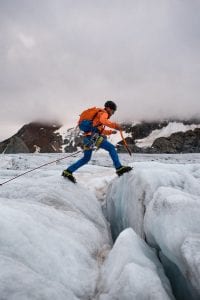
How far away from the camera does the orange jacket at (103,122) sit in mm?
9141

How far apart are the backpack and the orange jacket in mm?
95

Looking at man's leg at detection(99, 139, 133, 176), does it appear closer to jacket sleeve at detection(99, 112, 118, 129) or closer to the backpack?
the backpack

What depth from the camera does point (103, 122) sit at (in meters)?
9.15

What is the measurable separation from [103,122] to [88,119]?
680 mm

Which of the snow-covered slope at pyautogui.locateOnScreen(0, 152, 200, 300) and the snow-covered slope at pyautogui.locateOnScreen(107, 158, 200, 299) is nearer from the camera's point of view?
the snow-covered slope at pyautogui.locateOnScreen(0, 152, 200, 300)

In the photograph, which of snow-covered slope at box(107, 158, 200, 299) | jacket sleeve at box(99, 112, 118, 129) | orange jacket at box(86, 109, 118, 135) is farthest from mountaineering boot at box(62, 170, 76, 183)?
jacket sleeve at box(99, 112, 118, 129)

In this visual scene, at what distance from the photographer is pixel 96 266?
18.5ft

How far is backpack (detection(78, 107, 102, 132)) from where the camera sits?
9641 mm

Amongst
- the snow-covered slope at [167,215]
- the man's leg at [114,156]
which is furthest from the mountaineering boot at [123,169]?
the snow-covered slope at [167,215]

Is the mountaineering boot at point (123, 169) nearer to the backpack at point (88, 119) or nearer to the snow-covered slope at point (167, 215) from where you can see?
the snow-covered slope at point (167, 215)

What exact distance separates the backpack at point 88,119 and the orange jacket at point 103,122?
0.31 feet

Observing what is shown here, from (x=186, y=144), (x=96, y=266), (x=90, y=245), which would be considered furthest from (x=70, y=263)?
(x=186, y=144)

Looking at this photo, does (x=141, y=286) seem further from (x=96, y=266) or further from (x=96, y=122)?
(x=96, y=122)

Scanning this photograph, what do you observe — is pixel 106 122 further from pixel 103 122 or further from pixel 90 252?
pixel 90 252
